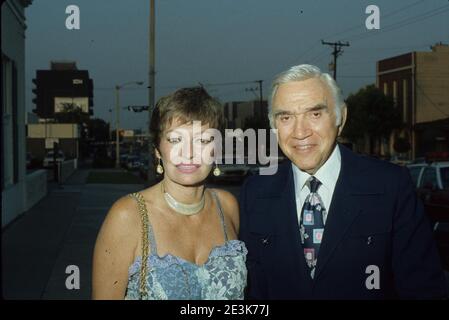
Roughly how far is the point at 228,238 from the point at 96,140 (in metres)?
67.0

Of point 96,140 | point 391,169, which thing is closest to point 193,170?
point 391,169

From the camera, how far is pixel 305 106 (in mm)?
2760

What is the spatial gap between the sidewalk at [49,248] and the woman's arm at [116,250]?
417 centimetres

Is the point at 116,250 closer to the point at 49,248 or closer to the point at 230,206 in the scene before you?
the point at 230,206

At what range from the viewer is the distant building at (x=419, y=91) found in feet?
152

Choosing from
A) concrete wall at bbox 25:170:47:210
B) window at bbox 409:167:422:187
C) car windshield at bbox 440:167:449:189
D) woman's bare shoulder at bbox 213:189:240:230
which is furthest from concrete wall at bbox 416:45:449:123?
woman's bare shoulder at bbox 213:189:240:230

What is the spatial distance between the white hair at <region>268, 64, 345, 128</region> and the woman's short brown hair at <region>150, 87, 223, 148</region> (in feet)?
Result: 0.87

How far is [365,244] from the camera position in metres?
2.70

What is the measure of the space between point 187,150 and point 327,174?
2.05 ft

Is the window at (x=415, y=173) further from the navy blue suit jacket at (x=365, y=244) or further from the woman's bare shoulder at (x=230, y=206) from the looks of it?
the navy blue suit jacket at (x=365, y=244)

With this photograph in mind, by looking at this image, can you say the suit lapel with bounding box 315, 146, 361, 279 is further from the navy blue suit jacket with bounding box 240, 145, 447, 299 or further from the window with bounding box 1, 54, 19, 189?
the window with bounding box 1, 54, 19, 189

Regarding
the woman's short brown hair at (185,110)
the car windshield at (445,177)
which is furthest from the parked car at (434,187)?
the woman's short brown hair at (185,110)

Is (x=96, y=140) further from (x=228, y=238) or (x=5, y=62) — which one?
(x=228, y=238)

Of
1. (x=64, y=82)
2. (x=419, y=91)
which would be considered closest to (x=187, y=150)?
(x=64, y=82)
